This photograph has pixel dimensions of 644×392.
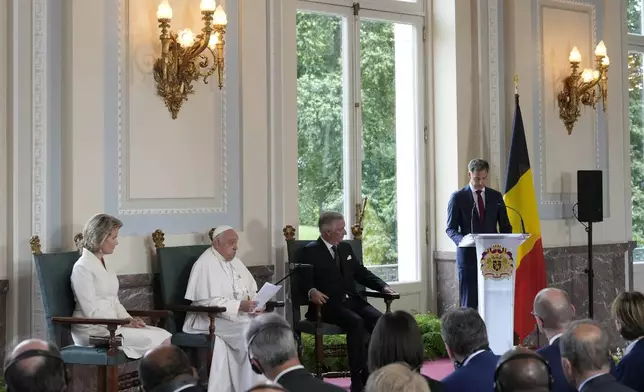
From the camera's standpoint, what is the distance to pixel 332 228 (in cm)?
649

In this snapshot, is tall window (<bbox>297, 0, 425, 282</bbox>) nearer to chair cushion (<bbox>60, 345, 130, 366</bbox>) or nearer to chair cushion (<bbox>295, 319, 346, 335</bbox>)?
chair cushion (<bbox>295, 319, 346, 335</bbox>)

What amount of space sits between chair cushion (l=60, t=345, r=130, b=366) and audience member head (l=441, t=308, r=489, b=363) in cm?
222

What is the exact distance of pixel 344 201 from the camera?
7.78 meters

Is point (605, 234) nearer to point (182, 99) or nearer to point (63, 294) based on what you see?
point (182, 99)

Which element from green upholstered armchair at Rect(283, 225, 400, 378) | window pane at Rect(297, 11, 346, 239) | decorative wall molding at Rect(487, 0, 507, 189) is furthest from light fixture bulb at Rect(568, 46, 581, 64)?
green upholstered armchair at Rect(283, 225, 400, 378)

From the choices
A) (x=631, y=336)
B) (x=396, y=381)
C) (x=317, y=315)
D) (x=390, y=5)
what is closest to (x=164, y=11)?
(x=317, y=315)

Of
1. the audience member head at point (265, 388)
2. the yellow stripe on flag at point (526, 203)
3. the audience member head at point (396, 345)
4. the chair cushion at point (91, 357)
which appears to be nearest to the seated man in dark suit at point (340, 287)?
the chair cushion at point (91, 357)

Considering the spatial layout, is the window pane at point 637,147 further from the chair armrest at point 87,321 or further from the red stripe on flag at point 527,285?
the chair armrest at point 87,321

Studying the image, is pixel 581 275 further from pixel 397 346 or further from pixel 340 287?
pixel 397 346

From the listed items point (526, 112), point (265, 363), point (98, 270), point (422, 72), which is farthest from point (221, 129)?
point (265, 363)

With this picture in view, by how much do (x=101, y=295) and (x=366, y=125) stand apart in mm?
3164

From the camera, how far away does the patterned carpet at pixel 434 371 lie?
6711 mm

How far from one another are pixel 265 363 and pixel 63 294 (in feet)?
8.56

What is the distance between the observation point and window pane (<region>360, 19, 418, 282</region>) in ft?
26.0
